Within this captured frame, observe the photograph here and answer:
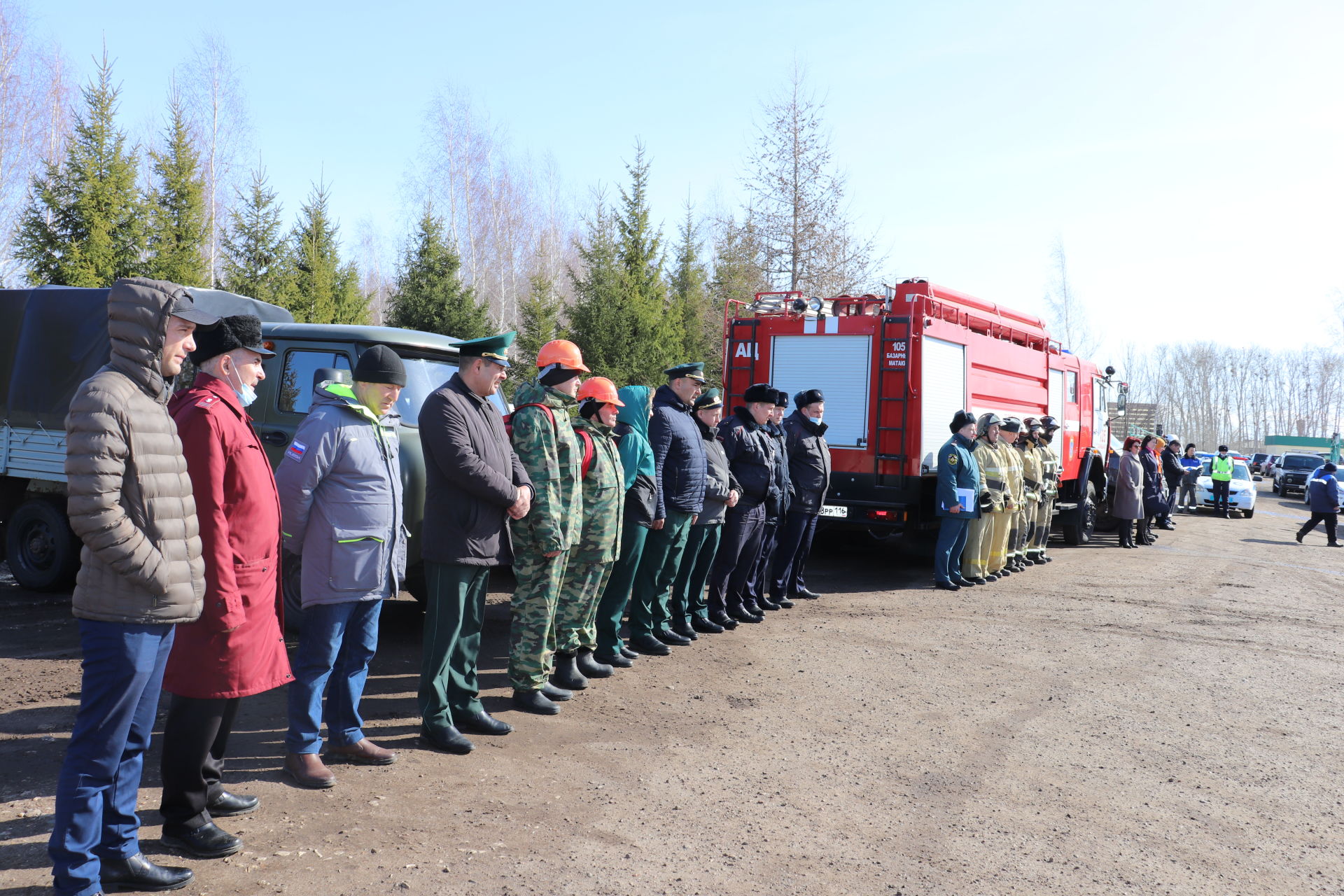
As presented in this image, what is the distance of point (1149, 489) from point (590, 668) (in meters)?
14.5

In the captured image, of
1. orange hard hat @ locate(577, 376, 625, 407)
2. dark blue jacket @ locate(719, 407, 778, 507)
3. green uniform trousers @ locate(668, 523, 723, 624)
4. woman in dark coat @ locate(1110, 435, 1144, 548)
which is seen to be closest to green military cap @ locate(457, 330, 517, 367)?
orange hard hat @ locate(577, 376, 625, 407)

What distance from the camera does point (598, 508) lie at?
18.8ft

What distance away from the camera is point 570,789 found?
4336mm

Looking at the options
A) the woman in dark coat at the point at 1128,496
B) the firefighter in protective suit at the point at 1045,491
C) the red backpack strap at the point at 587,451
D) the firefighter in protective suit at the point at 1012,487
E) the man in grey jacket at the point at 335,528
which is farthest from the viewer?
the woman in dark coat at the point at 1128,496

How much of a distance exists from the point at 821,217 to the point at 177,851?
23.1 metres

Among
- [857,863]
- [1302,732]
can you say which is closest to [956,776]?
[857,863]

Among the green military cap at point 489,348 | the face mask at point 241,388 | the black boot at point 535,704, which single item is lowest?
the black boot at point 535,704

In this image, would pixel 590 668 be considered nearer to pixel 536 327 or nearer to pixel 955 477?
pixel 955 477

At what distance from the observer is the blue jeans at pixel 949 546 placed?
35.3 feet

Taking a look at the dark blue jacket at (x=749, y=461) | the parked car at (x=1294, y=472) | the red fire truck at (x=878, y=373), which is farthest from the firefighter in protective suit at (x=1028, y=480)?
the parked car at (x=1294, y=472)

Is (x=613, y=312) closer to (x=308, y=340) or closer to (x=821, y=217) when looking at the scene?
(x=821, y=217)

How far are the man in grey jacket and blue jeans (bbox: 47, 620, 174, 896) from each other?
1025 mm

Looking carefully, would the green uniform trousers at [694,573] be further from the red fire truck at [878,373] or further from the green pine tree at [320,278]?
the green pine tree at [320,278]

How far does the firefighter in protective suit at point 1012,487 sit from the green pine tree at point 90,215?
1561cm
